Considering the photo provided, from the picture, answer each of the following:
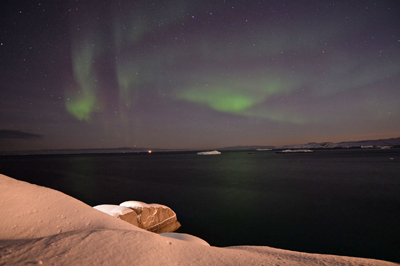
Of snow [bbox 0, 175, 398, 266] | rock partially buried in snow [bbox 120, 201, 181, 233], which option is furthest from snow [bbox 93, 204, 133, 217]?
snow [bbox 0, 175, 398, 266]

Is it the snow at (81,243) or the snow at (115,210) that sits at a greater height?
the snow at (81,243)

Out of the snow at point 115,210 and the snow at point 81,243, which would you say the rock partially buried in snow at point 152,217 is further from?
the snow at point 81,243

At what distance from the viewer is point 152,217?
8617mm

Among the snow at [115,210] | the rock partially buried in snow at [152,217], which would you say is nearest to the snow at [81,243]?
the snow at [115,210]

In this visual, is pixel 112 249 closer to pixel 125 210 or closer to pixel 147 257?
pixel 147 257

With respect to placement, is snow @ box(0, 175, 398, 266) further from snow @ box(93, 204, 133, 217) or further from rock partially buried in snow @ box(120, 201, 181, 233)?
rock partially buried in snow @ box(120, 201, 181, 233)

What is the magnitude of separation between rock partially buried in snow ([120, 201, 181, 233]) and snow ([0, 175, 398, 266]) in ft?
10.3

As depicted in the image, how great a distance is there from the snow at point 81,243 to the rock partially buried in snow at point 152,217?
10.3 feet

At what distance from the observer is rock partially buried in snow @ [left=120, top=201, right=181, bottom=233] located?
828 cm

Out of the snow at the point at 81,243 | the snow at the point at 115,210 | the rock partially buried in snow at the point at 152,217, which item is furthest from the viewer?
the rock partially buried in snow at the point at 152,217

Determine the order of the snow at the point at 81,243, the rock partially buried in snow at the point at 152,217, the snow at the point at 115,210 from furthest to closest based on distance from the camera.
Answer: the rock partially buried in snow at the point at 152,217
the snow at the point at 115,210
the snow at the point at 81,243

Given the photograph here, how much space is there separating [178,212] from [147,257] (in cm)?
1009

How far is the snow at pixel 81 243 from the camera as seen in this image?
3104 millimetres

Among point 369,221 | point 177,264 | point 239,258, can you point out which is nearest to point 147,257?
point 177,264
